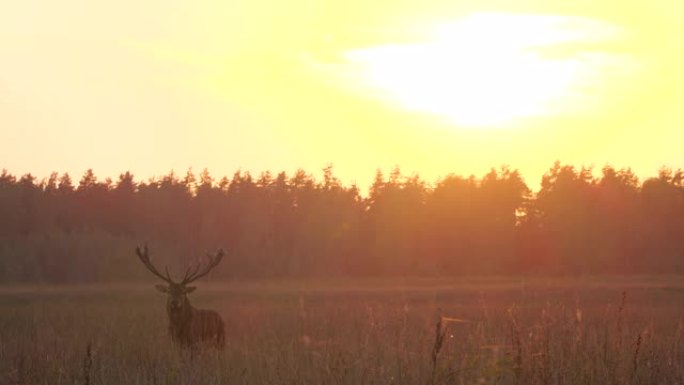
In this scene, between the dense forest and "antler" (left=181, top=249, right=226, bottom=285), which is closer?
"antler" (left=181, top=249, right=226, bottom=285)

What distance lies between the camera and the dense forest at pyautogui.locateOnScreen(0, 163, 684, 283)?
77.8 metres

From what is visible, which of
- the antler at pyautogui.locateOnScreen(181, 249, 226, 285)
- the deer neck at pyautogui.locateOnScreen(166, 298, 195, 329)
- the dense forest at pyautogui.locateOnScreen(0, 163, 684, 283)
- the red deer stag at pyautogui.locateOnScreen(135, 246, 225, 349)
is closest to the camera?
the red deer stag at pyautogui.locateOnScreen(135, 246, 225, 349)

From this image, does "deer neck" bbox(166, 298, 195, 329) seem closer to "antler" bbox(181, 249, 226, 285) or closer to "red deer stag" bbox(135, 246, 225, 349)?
"red deer stag" bbox(135, 246, 225, 349)

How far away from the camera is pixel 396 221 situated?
81375 millimetres

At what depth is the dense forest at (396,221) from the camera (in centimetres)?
7775

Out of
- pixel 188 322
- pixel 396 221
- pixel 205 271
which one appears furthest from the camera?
pixel 396 221

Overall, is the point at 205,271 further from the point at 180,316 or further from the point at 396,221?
the point at 396,221

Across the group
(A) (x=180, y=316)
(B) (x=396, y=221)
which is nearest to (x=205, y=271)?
(A) (x=180, y=316)

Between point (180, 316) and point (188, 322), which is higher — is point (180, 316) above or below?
above

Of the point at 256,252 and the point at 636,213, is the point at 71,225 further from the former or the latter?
the point at 636,213

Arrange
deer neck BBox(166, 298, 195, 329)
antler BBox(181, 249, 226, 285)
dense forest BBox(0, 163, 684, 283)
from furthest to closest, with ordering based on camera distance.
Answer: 1. dense forest BBox(0, 163, 684, 283)
2. antler BBox(181, 249, 226, 285)
3. deer neck BBox(166, 298, 195, 329)

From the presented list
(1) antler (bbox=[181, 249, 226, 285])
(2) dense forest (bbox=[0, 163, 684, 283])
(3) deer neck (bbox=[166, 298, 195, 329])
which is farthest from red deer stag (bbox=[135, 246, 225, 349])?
(2) dense forest (bbox=[0, 163, 684, 283])

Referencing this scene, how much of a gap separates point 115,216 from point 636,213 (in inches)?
1767

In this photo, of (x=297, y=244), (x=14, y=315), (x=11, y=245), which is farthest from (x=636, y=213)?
(x=14, y=315)
